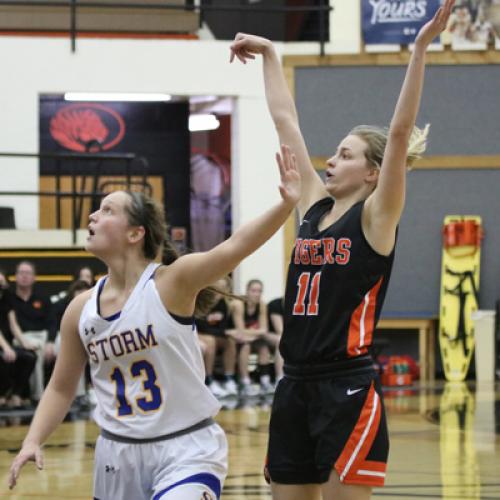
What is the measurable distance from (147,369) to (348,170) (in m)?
0.96

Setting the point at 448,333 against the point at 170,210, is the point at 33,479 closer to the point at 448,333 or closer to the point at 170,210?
the point at 448,333

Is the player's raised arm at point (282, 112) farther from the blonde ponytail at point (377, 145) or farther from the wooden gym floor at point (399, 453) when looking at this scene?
the wooden gym floor at point (399, 453)

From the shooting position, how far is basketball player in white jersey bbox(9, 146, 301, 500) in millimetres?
3488

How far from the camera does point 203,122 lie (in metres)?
20.0

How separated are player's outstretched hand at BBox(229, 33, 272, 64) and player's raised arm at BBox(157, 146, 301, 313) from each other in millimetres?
848

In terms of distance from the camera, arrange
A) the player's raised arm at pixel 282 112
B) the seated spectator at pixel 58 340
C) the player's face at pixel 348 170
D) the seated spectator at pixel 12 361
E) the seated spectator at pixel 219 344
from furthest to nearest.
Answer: the seated spectator at pixel 219 344
the seated spectator at pixel 58 340
the seated spectator at pixel 12 361
the player's raised arm at pixel 282 112
the player's face at pixel 348 170

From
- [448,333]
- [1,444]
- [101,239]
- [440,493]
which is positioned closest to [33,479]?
[1,444]

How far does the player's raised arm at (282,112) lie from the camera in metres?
4.17

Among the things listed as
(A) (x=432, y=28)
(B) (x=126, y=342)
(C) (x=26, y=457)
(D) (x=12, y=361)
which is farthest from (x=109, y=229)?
(D) (x=12, y=361)

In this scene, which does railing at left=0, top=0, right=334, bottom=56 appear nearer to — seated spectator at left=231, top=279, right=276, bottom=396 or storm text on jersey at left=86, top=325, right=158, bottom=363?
seated spectator at left=231, top=279, right=276, bottom=396

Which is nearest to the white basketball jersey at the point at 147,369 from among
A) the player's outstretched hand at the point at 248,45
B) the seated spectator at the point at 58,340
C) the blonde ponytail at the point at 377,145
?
the blonde ponytail at the point at 377,145

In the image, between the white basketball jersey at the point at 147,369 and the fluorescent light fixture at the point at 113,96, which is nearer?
the white basketball jersey at the point at 147,369

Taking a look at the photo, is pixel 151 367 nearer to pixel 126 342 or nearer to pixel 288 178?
pixel 126 342

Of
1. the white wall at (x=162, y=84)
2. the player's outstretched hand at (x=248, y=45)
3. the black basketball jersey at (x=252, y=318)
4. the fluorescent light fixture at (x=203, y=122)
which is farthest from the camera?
the fluorescent light fixture at (x=203, y=122)
